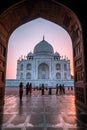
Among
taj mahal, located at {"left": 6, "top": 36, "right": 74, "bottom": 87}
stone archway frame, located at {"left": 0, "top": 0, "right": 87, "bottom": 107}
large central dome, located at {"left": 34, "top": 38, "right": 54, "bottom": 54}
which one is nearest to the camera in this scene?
stone archway frame, located at {"left": 0, "top": 0, "right": 87, "bottom": 107}

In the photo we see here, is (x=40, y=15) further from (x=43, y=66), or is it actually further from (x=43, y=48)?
(x=43, y=66)

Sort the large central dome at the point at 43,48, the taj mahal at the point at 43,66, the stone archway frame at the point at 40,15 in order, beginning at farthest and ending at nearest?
the large central dome at the point at 43,48 < the taj mahal at the point at 43,66 < the stone archway frame at the point at 40,15

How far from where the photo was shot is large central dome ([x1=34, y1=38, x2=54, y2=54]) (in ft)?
187

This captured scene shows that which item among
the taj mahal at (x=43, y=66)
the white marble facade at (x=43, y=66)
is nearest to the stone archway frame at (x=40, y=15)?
the taj mahal at (x=43, y=66)

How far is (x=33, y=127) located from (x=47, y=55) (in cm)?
5368

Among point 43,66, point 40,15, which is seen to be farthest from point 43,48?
point 40,15

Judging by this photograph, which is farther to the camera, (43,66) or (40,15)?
(43,66)

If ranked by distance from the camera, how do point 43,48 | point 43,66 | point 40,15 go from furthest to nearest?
point 43,66 < point 43,48 < point 40,15

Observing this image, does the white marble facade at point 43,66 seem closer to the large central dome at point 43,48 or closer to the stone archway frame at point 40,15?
the large central dome at point 43,48

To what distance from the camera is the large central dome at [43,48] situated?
5712cm

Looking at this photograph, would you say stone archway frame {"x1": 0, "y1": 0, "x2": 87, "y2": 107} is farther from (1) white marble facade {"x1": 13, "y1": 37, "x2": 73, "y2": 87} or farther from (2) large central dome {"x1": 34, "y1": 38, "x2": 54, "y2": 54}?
(2) large central dome {"x1": 34, "y1": 38, "x2": 54, "y2": 54}

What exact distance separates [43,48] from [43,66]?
25.0 ft

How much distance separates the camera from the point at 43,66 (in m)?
60.5

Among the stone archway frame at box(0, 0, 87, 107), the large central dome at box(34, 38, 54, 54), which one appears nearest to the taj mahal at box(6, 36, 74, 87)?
the large central dome at box(34, 38, 54, 54)
